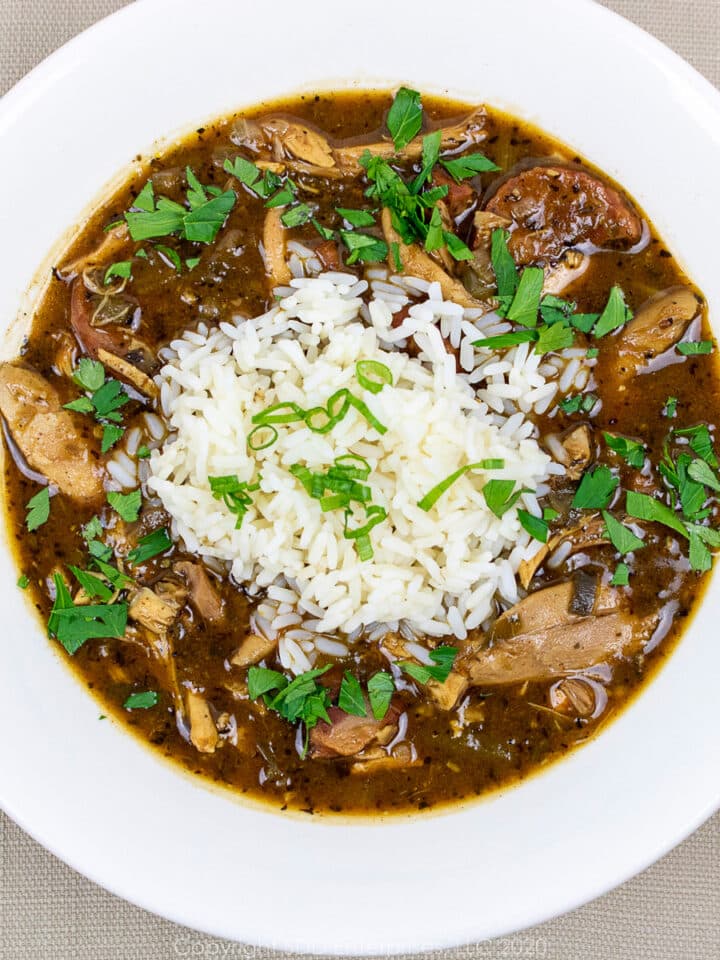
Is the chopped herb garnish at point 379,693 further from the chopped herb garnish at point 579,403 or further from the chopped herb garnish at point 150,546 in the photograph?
the chopped herb garnish at point 579,403

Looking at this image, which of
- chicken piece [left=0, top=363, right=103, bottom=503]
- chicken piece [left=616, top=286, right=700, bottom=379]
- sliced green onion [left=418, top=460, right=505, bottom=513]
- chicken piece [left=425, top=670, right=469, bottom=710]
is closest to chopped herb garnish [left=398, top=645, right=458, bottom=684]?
chicken piece [left=425, top=670, right=469, bottom=710]

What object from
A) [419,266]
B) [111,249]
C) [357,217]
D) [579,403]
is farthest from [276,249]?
[579,403]

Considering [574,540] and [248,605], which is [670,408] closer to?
[574,540]

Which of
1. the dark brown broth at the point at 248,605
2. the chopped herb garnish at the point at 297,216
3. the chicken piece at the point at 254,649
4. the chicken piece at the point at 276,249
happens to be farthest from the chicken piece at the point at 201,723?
the chopped herb garnish at the point at 297,216

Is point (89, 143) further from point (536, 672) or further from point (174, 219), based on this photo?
point (536, 672)

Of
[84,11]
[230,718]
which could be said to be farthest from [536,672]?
[84,11]

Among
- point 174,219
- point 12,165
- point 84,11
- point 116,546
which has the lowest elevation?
point 116,546

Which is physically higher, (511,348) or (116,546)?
(511,348)

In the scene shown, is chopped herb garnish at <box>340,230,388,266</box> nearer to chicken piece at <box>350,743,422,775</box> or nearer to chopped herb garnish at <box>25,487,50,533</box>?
chopped herb garnish at <box>25,487,50,533</box>
